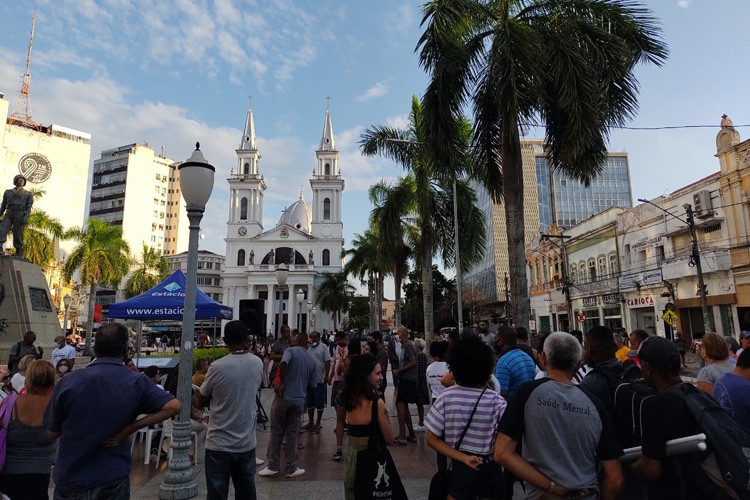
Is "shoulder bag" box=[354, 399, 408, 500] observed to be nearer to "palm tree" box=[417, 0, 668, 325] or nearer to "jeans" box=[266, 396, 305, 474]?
"jeans" box=[266, 396, 305, 474]

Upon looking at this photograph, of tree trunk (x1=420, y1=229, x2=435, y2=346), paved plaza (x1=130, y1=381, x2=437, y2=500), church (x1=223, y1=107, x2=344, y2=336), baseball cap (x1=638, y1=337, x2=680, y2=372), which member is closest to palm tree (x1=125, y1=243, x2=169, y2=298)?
church (x1=223, y1=107, x2=344, y2=336)

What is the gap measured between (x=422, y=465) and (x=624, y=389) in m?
4.25

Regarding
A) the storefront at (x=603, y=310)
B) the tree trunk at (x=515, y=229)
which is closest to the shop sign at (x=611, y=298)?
the storefront at (x=603, y=310)

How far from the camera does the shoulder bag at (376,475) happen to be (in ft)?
10.7

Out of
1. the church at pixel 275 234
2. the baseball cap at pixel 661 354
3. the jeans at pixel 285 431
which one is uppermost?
the church at pixel 275 234

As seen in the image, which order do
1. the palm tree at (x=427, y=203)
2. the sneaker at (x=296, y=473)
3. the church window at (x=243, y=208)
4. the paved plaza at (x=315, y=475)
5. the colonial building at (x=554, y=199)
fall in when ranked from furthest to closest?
the church window at (x=243, y=208), the colonial building at (x=554, y=199), the palm tree at (x=427, y=203), the sneaker at (x=296, y=473), the paved plaza at (x=315, y=475)

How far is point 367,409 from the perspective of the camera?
3.61 metres

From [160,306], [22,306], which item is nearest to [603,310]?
[160,306]

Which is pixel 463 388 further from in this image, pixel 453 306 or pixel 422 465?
pixel 453 306

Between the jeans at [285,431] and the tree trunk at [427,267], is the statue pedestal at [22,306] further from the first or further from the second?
the tree trunk at [427,267]

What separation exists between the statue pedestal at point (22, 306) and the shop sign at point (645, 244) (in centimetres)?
3085

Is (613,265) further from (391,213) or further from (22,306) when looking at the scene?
(22,306)

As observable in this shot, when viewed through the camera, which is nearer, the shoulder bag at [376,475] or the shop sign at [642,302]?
the shoulder bag at [376,475]

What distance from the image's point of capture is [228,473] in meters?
3.95
